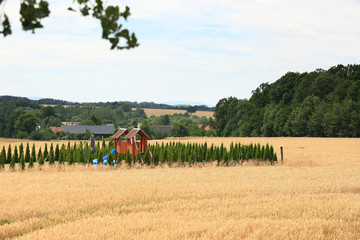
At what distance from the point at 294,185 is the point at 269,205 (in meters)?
5.84

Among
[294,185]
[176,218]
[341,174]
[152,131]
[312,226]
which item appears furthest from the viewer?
[152,131]

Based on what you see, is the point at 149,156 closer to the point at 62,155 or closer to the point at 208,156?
the point at 208,156

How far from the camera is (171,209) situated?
11680 millimetres

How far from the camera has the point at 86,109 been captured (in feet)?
631

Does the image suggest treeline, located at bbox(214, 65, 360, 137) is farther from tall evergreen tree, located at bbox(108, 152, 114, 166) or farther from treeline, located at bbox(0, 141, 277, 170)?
tall evergreen tree, located at bbox(108, 152, 114, 166)

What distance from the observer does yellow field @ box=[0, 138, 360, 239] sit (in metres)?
8.77

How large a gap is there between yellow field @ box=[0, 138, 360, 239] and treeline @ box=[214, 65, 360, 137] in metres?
60.0

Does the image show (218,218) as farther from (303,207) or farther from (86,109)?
(86,109)

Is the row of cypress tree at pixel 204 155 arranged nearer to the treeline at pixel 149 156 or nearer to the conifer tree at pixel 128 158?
the treeline at pixel 149 156

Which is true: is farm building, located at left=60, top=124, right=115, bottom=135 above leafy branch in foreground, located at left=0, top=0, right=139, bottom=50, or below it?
below

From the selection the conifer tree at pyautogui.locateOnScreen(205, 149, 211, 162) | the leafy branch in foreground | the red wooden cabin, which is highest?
the leafy branch in foreground

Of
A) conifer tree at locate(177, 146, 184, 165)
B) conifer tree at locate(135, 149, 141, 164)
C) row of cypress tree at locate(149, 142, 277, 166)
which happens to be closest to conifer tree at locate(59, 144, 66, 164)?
conifer tree at locate(135, 149, 141, 164)

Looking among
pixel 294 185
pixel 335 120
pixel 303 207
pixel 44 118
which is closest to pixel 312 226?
pixel 303 207

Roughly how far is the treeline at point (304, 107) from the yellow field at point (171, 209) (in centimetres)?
5995
